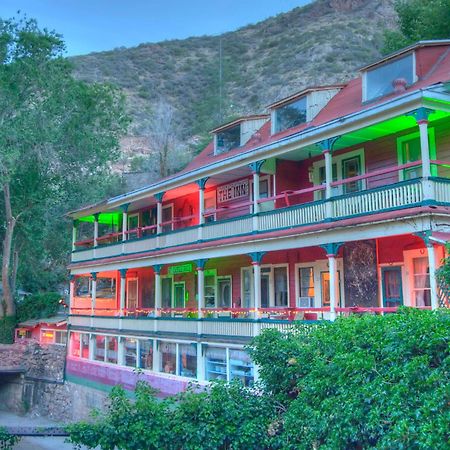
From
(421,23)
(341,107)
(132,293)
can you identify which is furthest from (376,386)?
(421,23)

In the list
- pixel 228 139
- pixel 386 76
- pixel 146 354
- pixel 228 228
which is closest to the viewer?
pixel 386 76

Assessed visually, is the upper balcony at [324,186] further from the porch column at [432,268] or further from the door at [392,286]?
the door at [392,286]

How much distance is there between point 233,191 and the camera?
976 inches

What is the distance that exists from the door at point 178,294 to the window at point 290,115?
9840mm

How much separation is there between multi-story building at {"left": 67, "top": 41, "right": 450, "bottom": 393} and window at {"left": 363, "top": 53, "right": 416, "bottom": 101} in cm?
4

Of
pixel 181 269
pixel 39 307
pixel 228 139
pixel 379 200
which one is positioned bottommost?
pixel 39 307

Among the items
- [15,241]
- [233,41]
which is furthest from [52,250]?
[233,41]

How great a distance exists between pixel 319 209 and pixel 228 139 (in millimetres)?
10113

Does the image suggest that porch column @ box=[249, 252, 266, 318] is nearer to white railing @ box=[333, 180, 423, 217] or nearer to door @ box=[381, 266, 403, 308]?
white railing @ box=[333, 180, 423, 217]

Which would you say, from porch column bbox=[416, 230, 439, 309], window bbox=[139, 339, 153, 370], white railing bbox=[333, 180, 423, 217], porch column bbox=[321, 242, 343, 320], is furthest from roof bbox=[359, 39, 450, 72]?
window bbox=[139, 339, 153, 370]

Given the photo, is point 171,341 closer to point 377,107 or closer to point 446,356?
point 377,107

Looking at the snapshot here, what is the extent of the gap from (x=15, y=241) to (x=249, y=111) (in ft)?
124

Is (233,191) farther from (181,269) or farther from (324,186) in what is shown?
(324,186)

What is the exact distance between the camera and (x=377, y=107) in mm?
15242
